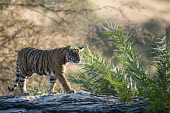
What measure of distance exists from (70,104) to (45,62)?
3.09 meters

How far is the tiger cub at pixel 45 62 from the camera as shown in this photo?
562 centimetres

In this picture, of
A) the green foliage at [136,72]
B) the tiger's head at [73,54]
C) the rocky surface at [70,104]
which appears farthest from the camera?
the tiger's head at [73,54]

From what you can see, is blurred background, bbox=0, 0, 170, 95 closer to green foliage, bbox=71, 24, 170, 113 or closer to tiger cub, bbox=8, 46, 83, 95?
tiger cub, bbox=8, 46, 83, 95

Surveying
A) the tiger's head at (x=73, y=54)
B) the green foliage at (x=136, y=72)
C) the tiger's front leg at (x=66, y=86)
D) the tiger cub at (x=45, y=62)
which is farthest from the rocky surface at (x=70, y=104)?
the tiger's head at (x=73, y=54)

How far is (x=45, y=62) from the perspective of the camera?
5.88m

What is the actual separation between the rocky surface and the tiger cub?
231 centimetres

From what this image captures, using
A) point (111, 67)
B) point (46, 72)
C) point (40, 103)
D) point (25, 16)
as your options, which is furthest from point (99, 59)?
point (25, 16)

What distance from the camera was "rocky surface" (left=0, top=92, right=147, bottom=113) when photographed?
271cm

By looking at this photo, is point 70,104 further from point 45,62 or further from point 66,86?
point 45,62

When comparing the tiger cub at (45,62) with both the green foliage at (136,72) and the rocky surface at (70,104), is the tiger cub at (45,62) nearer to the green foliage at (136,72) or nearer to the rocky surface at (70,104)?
the rocky surface at (70,104)

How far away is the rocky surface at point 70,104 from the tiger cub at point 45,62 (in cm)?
231

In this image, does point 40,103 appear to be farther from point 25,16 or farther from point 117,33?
point 25,16

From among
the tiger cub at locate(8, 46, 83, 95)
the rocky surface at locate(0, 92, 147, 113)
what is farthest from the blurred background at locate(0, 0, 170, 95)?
the rocky surface at locate(0, 92, 147, 113)

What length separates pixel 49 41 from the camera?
14836 mm
